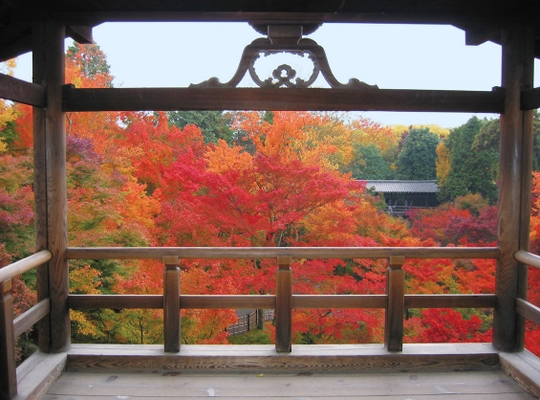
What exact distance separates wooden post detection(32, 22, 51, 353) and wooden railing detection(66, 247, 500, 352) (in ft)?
0.52

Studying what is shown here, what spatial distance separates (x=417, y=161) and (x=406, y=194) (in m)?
1.79

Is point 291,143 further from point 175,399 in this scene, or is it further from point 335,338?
point 175,399

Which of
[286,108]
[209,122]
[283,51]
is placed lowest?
[286,108]

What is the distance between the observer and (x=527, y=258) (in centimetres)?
229

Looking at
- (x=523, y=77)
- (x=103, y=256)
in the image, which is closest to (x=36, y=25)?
(x=103, y=256)

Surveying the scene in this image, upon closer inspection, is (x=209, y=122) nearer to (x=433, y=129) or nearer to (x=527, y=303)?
(x=433, y=129)

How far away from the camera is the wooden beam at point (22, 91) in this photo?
1924 millimetres

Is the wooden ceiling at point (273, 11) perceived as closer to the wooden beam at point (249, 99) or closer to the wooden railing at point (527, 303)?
the wooden beam at point (249, 99)

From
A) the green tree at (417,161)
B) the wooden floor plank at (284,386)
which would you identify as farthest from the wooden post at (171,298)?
the green tree at (417,161)

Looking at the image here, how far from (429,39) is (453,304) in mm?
10567

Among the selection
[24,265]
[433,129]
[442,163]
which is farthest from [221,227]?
[433,129]

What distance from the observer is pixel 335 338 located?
6.74 metres

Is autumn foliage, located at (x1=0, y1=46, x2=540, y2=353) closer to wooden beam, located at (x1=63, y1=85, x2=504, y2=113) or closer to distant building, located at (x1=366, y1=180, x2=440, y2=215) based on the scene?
distant building, located at (x1=366, y1=180, x2=440, y2=215)

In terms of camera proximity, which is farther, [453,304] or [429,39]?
[429,39]
